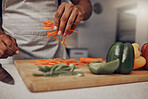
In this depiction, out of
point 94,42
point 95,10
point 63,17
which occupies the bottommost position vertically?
point 94,42

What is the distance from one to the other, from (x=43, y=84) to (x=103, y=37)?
5089 millimetres

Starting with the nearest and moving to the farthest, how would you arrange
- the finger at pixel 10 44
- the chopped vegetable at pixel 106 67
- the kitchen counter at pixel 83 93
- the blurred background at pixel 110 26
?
the kitchen counter at pixel 83 93
the chopped vegetable at pixel 106 67
the finger at pixel 10 44
the blurred background at pixel 110 26

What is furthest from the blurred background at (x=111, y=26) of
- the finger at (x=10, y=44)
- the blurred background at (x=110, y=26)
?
the finger at (x=10, y=44)

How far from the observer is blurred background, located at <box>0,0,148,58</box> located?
16.5ft

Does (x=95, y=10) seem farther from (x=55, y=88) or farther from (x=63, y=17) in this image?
(x=55, y=88)

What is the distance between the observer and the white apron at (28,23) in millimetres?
1674

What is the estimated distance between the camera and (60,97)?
74 cm

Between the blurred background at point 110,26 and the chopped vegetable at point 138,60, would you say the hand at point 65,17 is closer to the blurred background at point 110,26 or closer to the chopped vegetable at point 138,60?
the chopped vegetable at point 138,60

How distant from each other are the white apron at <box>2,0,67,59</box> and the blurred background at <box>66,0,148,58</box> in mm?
2956

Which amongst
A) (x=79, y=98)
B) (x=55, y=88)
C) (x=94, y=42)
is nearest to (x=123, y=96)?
(x=79, y=98)

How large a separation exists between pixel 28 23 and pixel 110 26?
178 inches

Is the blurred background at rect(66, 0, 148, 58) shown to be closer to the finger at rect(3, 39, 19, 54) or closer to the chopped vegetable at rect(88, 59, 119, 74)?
the finger at rect(3, 39, 19, 54)

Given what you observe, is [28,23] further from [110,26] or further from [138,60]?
[110,26]

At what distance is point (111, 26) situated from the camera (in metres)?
5.81
